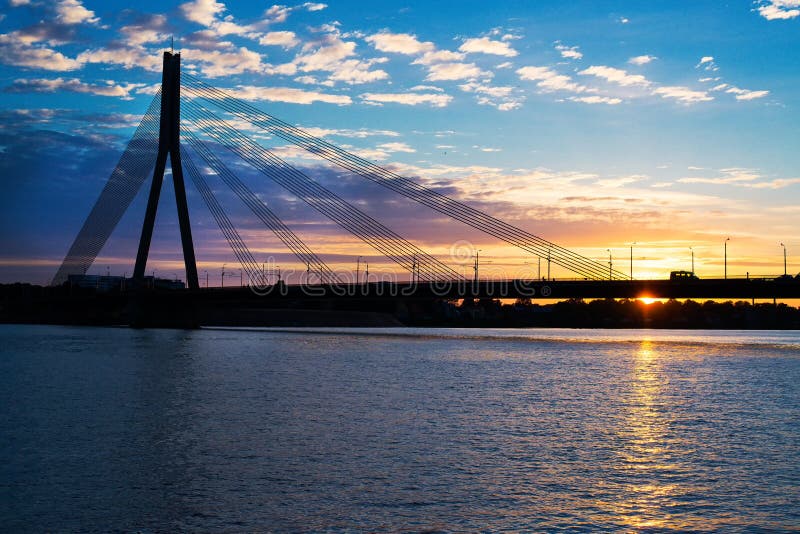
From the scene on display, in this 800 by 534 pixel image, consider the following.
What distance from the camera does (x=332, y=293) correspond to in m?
81.2

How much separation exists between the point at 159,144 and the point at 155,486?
58.8m

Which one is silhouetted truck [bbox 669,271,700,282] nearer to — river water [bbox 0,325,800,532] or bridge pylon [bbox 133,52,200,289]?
river water [bbox 0,325,800,532]

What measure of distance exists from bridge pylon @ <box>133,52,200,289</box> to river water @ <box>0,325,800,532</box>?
28.3 meters

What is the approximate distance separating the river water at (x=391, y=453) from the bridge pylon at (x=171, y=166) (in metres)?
28.3

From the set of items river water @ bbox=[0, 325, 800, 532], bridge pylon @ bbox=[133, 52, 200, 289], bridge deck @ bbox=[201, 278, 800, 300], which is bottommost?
river water @ bbox=[0, 325, 800, 532]

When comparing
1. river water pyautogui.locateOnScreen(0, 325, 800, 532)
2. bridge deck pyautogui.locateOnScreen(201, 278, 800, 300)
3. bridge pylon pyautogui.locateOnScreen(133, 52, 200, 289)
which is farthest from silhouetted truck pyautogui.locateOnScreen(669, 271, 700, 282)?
bridge pylon pyautogui.locateOnScreen(133, 52, 200, 289)

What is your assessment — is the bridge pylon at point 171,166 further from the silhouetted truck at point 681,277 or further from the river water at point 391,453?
the silhouetted truck at point 681,277

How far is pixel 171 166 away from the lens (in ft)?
224

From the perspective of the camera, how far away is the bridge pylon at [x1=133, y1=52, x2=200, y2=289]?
6600cm

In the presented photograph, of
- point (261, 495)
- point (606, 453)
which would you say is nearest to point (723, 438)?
point (606, 453)

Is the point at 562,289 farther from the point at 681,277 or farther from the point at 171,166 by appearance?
the point at 171,166

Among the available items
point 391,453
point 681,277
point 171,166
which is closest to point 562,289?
point 681,277

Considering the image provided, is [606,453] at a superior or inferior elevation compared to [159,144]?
inferior

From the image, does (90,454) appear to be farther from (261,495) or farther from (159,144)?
(159,144)
